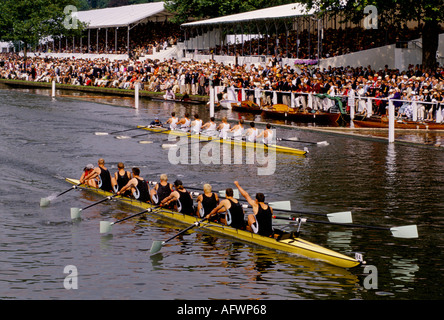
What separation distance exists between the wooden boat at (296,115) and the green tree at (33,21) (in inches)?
1842

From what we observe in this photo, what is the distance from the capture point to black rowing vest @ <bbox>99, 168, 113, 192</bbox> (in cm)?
2489

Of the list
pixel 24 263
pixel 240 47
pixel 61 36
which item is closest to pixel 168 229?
pixel 24 263

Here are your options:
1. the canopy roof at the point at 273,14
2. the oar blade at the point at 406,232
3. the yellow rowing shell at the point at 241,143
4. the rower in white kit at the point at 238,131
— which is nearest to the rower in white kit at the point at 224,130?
the yellow rowing shell at the point at 241,143

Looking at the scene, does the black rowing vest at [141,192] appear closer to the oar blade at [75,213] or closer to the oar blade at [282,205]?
the oar blade at [75,213]

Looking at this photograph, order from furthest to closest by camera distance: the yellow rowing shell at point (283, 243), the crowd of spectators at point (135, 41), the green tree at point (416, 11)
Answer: the crowd of spectators at point (135, 41), the green tree at point (416, 11), the yellow rowing shell at point (283, 243)

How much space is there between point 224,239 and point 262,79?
28472 millimetres

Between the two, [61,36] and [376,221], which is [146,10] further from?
[376,221]

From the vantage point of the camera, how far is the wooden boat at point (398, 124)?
34000mm

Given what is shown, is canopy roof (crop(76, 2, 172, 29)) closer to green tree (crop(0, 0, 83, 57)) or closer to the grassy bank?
green tree (crop(0, 0, 83, 57))

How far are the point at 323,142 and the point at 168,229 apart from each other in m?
15.0

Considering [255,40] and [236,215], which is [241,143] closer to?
[236,215]

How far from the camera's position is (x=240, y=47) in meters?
62.0

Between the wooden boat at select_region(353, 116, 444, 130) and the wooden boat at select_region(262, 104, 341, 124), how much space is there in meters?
2.03

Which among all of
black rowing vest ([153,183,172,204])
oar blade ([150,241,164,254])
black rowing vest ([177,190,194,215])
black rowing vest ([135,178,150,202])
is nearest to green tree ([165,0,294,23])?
black rowing vest ([135,178,150,202])
